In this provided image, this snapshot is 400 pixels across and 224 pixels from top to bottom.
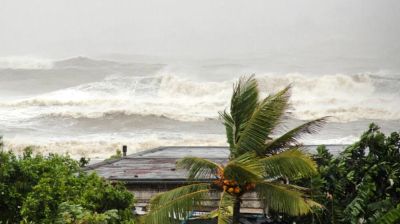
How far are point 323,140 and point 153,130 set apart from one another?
1510 cm

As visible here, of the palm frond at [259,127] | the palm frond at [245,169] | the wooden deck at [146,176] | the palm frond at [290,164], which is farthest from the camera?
the wooden deck at [146,176]

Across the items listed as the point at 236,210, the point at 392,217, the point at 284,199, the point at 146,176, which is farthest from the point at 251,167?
the point at 146,176

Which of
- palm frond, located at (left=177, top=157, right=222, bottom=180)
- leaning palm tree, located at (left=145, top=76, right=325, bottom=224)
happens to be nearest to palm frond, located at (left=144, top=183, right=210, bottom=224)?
leaning palm tree, located at (left=145, top=76, right=325, bottom=224)

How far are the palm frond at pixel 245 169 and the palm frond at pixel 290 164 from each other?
0.21 metres

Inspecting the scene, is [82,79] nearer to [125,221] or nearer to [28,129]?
[28,129]

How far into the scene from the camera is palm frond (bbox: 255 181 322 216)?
805 cm

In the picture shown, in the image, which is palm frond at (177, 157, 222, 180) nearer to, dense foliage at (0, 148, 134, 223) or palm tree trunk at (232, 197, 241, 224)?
palm tree trunk at (232, 197, 241, 224)

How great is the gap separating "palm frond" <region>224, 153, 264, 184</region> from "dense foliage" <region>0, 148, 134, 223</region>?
6.00 ft

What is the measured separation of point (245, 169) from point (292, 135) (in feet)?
5.03

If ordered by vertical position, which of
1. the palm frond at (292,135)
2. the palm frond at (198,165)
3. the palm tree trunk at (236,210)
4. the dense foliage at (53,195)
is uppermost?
the palm frond at (292,135)

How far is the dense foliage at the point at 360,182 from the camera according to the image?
8117 mm

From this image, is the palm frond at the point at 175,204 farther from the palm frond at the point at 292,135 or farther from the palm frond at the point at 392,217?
the palm frond at the point at 392,217

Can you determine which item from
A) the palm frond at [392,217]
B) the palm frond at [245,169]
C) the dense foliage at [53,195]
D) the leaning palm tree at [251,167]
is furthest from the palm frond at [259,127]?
the palm frond at [392,217]

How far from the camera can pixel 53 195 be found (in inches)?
294
